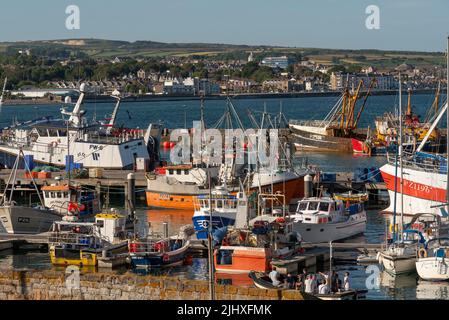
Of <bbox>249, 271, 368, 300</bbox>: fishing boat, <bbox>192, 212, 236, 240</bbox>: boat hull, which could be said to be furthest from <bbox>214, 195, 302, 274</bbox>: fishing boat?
→ <bbox>192, 212, 236, 240</bbox>: boat hull

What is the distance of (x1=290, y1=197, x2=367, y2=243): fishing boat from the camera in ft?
122

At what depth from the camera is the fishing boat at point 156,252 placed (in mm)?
33250

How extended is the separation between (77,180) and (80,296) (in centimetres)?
3068

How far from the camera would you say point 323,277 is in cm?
2781

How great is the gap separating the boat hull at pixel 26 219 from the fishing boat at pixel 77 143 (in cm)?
1822

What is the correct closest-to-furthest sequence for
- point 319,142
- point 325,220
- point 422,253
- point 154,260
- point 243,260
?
1. point 422,253
2. point 243,260
3. point 154,260
4. point 325,220
5. point 319,142

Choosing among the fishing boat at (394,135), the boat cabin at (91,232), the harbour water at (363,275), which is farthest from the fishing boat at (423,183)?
the fishing boat at (394,135)

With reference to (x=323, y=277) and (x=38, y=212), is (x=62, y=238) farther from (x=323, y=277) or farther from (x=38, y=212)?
A: (x=323, y=277)

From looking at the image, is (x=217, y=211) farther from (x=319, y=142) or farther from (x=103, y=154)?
(x=319, y=142)

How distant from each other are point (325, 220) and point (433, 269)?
294 inches

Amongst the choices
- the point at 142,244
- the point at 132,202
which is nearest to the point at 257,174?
the point at 132,202

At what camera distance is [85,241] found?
34.1m

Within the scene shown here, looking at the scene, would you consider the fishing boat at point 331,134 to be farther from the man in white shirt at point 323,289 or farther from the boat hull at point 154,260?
the man in white shirt at point 323,289

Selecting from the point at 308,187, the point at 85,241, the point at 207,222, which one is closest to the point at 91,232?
the point at 85,241
